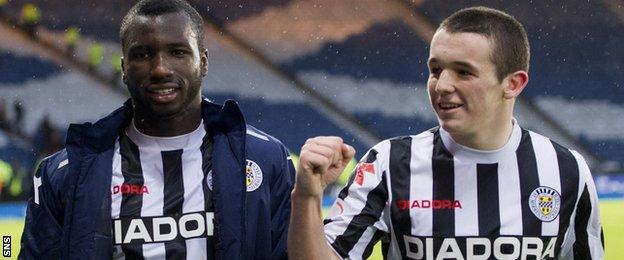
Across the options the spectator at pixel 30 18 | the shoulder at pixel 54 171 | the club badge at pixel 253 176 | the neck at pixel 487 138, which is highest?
the spectator at pixel 30 18

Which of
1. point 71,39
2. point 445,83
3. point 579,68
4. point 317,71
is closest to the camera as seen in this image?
point 445,83

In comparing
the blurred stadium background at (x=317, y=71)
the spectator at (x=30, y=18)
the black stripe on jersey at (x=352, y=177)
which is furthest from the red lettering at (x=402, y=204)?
the spectator at (x=30, y=18)

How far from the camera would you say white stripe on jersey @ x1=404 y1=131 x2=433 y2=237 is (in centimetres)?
194

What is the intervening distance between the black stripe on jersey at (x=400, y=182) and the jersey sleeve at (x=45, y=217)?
64cm

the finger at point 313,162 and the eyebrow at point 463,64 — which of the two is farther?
the eyebrow at point 463,64

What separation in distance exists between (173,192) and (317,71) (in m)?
5.02

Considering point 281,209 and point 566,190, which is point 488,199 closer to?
point 566,190

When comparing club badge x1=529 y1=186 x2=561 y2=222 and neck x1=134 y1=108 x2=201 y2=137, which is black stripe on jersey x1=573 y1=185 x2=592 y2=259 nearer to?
club badge x1=529 y1=186 x2=561 y2=222

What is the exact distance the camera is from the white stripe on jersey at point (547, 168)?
196 cm

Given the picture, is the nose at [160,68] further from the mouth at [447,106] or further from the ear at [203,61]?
the mouth at [447,106]

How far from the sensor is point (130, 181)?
201 cm

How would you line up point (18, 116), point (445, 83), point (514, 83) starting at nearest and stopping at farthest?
point (445, 83)
point (514, 83)
point (18, 116)

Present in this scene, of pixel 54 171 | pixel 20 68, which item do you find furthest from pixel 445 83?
pixel 20 68

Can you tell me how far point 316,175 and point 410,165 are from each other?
386 mm
